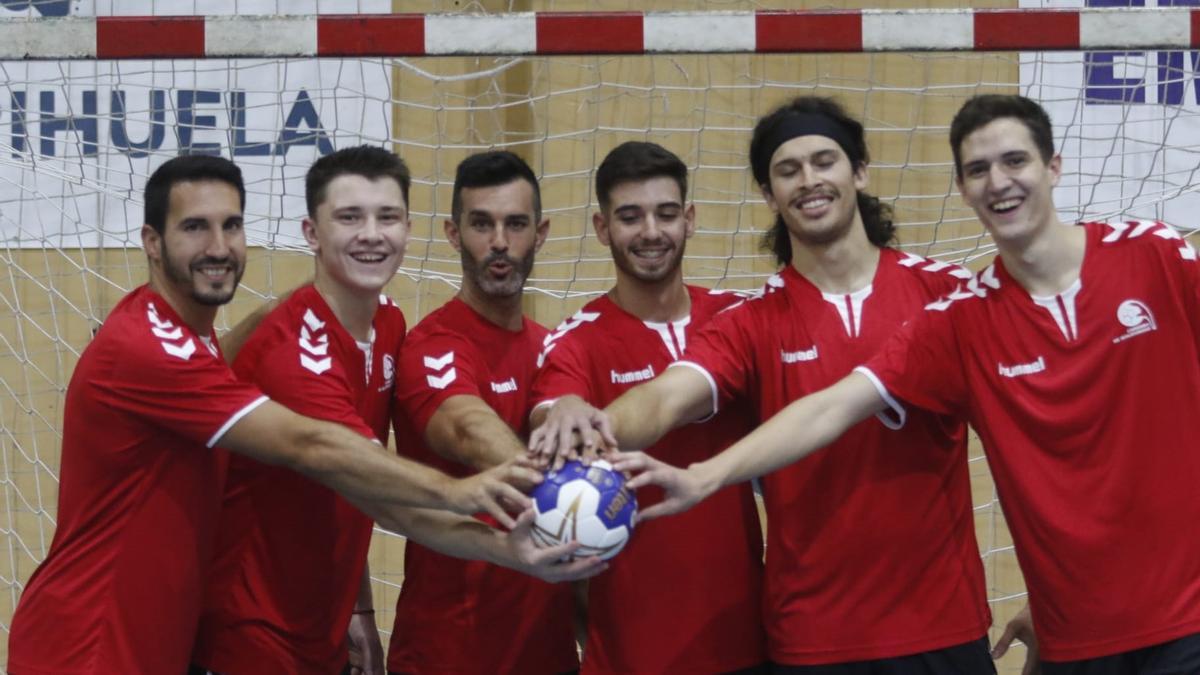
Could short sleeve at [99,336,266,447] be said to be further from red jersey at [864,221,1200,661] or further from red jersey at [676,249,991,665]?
red jersey at [864,221,1200,661]

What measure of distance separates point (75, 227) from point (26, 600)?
8.94 feet

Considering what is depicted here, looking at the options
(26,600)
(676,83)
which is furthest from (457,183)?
(676,83)

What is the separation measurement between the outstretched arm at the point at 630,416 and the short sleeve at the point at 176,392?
2.61 ft

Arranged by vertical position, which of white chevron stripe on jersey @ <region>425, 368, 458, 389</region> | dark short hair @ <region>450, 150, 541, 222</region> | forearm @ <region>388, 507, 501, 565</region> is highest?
dark short hair @ <region>450, 150, 541, 222</region>

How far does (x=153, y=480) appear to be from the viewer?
379 centimetres

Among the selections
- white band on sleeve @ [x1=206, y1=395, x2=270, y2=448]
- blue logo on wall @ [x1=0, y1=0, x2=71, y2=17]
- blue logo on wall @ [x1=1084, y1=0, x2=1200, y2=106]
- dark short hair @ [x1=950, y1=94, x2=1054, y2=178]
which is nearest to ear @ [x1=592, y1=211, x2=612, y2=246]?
dark short hair @ [x1=950, y1=94, x2=1054, y2=178]

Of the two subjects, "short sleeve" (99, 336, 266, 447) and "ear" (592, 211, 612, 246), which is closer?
"short sleeve" (99, 336, 266, 447)

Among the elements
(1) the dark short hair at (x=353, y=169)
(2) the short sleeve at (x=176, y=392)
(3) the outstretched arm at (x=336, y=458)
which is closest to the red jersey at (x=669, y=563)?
(3) the outstretched arm at (x=336, y=458)

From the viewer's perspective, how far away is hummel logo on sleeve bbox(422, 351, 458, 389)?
13.3 ft

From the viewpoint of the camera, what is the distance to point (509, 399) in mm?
4203

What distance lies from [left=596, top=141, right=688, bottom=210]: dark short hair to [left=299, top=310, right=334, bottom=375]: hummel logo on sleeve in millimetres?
907

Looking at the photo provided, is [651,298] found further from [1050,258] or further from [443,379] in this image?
[1050,258]

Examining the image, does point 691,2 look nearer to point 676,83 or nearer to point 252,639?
point 676,83

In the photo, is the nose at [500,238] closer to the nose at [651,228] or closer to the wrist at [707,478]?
the nose at [651,228]
